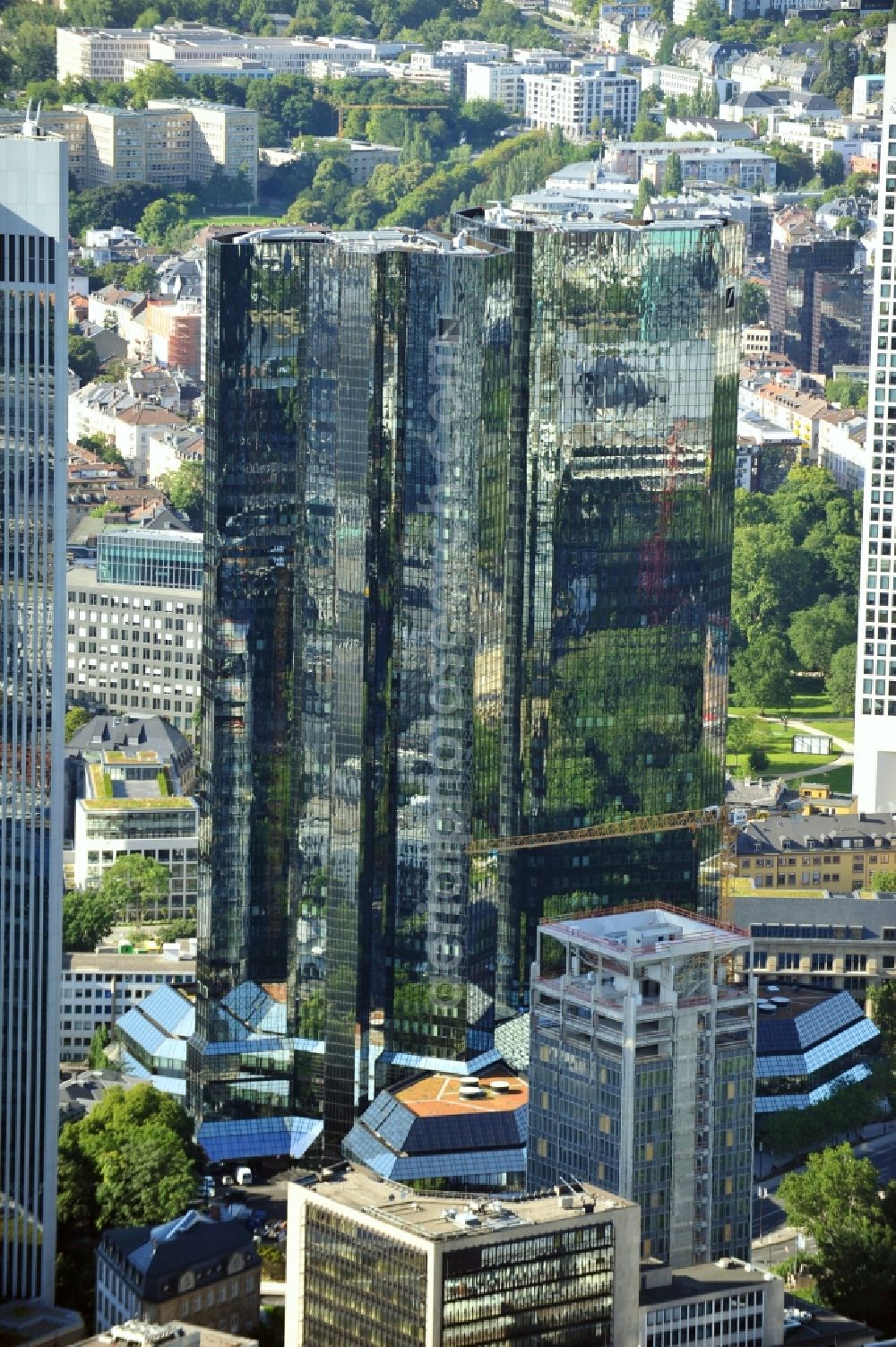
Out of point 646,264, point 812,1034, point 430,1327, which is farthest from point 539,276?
point 430,1327

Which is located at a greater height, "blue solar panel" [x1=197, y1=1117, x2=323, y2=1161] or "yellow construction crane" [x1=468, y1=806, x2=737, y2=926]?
"yellow construction crane" [x1=468, y1=806, x2=737, y2=926]

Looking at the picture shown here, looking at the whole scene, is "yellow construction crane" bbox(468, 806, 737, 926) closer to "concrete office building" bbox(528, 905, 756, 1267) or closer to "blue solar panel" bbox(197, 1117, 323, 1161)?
"blue solar panel" bbox(197, 1117, 323, 1161)

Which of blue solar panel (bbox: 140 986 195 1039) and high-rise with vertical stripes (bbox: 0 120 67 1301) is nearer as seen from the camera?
high-rise with vertical stripes (bbox: 0 120 67 1301)

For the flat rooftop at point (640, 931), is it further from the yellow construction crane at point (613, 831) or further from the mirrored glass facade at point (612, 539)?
the mirrored glass facade at point (612, 539)

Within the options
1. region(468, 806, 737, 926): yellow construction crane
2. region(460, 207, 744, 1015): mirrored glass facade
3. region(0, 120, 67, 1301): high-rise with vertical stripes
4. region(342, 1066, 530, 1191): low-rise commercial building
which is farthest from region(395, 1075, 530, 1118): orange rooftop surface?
region(0, 120, 67, 1301): high-rise with vertical stripes

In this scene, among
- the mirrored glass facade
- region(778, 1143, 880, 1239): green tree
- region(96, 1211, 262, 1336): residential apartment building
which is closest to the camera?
region(96, 1211, 262, 1336): residential apartment building

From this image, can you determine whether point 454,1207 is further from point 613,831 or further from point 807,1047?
point 807,1047

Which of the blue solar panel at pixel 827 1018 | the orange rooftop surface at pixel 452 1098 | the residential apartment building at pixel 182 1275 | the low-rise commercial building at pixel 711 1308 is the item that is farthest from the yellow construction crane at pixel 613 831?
the low-rise commercial building at pixel 711 1308

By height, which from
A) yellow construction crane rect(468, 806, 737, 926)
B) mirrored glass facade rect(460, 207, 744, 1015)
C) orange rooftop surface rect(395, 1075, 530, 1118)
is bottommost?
orange rooftop surface rect(395, 1075, 530, 1118)
